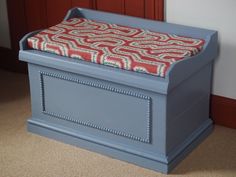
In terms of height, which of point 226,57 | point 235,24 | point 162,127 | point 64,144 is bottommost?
point 64,144

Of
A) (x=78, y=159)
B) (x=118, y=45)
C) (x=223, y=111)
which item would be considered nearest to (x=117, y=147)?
(x=78, y=159)

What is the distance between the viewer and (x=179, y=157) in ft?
7.98

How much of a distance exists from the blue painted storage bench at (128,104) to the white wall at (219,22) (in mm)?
65

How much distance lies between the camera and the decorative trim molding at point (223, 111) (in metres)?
2.68

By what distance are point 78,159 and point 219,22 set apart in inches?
36.2

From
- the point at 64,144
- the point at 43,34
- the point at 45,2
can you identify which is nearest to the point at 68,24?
the point at 43,34

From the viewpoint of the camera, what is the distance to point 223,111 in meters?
2.71

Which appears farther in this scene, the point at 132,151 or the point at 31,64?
the point at 31,64

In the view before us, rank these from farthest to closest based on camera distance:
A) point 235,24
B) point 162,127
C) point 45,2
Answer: point 45,2
point 235,24
point 162,127

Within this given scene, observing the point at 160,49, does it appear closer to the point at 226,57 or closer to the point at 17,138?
the point at 226,57

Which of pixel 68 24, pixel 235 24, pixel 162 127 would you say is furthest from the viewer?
pixel 68 24

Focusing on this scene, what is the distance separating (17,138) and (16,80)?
28.7 inches

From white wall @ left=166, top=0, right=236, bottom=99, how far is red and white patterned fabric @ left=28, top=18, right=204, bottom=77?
4.8 inches

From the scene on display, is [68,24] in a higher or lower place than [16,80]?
higher
